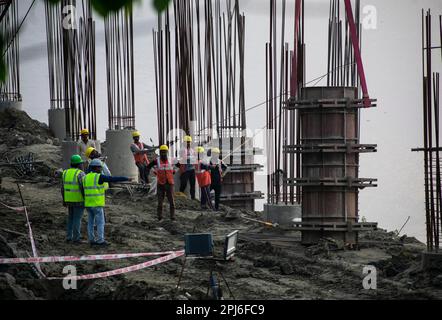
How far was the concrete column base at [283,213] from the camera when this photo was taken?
2170 centimetres

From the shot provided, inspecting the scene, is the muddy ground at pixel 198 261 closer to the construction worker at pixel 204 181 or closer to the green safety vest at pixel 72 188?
the construction worker at pixel 204 181

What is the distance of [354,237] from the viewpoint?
59.4ft

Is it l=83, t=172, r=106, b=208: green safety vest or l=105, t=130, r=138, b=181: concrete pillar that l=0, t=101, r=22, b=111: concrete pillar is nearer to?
l=105, t=130, r=138, b=181: concrete pillar

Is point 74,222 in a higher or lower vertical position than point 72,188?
lower

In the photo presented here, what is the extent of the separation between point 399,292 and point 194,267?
11.1 ft

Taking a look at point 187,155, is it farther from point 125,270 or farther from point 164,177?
point 125,270

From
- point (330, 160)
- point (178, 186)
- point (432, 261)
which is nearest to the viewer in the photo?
point (432, 261)

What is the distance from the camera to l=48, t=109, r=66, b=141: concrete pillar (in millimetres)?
36312

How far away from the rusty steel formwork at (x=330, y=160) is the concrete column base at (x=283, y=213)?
3566 mm

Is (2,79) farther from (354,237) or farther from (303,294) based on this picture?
(354,237)

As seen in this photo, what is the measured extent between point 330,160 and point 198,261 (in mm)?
4496

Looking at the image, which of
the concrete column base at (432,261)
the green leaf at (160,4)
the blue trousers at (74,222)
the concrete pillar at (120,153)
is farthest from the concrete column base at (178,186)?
the green leaf at (160,4)

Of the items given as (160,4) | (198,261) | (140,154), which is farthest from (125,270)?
(140,154)

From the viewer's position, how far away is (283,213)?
71.5ft
